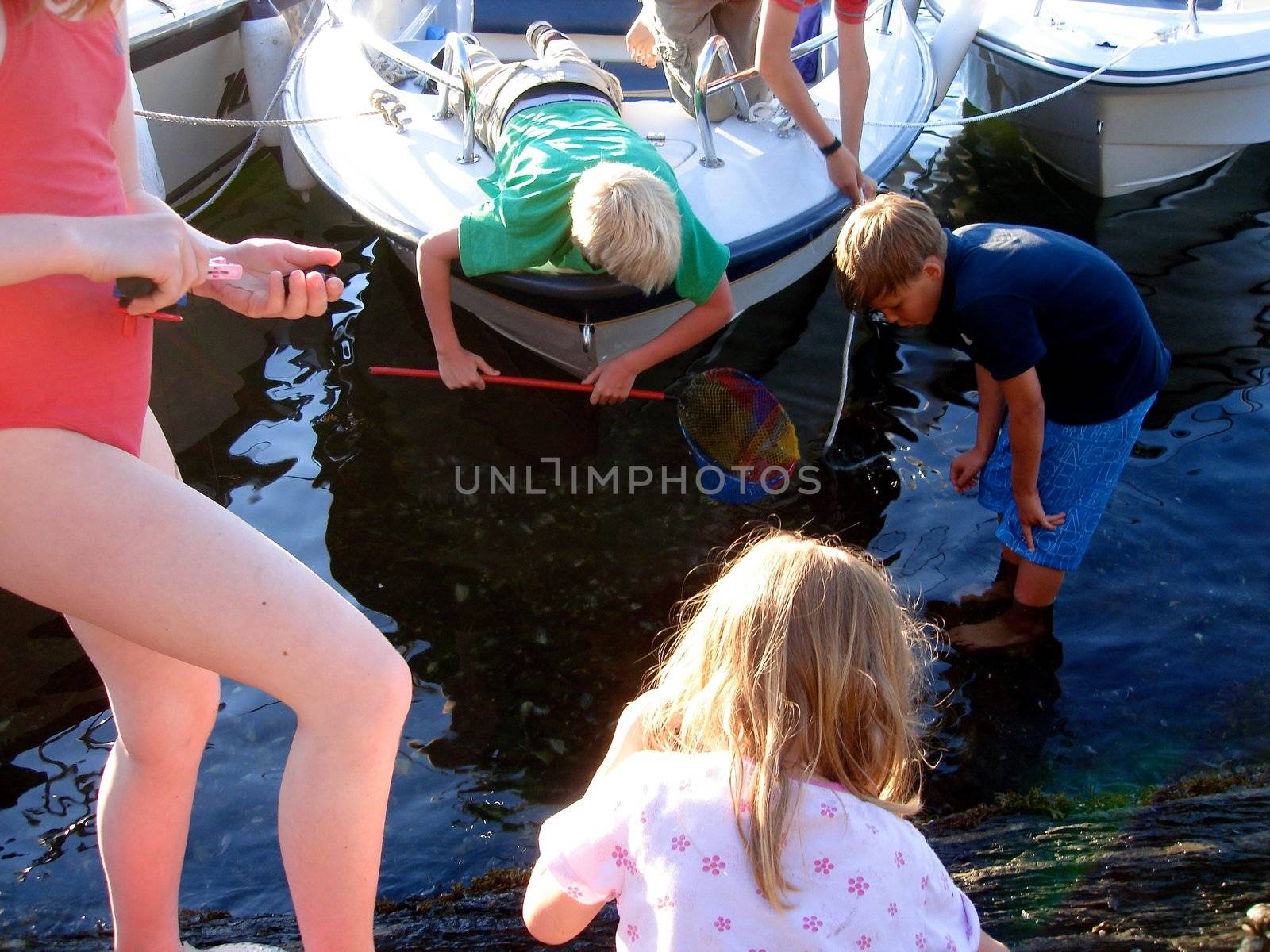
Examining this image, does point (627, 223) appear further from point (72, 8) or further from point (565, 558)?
point (72, 8)

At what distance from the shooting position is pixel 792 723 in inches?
58.0

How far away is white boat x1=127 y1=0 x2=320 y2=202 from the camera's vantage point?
19.0ft

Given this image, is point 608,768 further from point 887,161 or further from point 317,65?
point 317,65

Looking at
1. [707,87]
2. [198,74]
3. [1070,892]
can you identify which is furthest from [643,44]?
[1070,892]

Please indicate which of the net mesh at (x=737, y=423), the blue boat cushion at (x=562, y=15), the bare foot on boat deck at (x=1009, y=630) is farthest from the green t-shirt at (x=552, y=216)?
the blue boat cushion at (x=562, y=15)

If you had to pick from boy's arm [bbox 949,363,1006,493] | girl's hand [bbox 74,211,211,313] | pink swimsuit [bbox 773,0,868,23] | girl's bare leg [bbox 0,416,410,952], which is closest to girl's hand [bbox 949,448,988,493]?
boy's arm [bbox 949,363,1006,493]

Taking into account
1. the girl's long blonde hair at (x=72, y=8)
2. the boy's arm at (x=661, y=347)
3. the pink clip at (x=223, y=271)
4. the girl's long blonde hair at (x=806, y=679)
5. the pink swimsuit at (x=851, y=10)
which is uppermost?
the girl's long blonde hair at (x=72, y=8)

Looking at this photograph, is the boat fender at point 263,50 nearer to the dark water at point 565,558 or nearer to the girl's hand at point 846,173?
the dark water at point 565,558

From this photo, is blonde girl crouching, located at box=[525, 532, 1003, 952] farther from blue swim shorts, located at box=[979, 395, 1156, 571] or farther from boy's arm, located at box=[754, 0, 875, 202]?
boy's arm, located at box=[754, 0, 875, 202]

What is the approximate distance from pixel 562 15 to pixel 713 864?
616 cm

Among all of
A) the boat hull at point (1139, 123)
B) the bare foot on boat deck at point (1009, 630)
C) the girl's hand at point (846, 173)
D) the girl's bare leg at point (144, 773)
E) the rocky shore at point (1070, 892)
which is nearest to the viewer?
the girl's bare leg at point (144, 773)

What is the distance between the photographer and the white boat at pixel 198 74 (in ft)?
19.0

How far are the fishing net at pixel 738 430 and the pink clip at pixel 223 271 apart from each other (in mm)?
2214

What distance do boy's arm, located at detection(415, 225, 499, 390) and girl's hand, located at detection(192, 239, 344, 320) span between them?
6.43 ft
